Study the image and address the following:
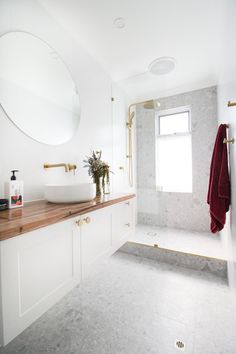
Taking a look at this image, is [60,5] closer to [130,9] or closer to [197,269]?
[130,9]

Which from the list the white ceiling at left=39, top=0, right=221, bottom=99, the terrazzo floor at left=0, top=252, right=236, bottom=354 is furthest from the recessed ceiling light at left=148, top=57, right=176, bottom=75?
the terrazzo floor at left=0, top=252, right=236, bottom=354

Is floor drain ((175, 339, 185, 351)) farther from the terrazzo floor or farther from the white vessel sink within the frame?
the white vessel sink

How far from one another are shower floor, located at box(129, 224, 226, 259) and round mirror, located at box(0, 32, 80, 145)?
169cm

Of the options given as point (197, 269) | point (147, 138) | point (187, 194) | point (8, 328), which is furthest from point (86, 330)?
point (147, 138)

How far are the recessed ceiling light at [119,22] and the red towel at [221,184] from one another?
1.25 metres

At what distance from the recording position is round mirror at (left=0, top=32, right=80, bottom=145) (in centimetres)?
112

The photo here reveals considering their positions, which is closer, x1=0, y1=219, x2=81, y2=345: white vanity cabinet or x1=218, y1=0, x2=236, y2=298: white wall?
x1=0, y1=219, x2=81, y2=345: white vanity cabinet

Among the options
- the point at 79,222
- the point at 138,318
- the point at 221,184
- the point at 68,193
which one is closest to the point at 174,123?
the point at 221,184

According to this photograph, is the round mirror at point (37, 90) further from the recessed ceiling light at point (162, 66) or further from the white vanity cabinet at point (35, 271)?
the recessed ceiling light at point (162, 66)

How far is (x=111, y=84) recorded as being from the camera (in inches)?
89.5

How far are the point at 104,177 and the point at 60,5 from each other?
144 cm

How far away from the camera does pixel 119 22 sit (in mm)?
1467

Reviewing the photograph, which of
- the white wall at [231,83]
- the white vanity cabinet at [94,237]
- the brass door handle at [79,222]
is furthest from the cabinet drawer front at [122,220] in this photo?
the white wall at [231,83]

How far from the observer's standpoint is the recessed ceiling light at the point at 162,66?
1.93m
